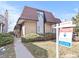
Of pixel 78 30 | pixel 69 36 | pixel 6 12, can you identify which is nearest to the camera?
pixel 69 36

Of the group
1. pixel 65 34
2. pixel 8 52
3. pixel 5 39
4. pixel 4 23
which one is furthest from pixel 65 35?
pixel 4 23

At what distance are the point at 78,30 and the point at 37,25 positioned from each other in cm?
151

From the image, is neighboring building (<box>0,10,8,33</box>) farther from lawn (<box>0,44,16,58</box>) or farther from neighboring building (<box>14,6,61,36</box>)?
lawn (<box>0,44,16,58</box>)

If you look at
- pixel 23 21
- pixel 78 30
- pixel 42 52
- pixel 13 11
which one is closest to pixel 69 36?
pixel 78 30

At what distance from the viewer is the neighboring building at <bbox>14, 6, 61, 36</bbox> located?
5.84 meters

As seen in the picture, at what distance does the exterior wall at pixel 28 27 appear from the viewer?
587cm

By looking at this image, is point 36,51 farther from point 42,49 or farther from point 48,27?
point 48,27

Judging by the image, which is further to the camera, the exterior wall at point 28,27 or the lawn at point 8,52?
the exterior wall at point 28,27

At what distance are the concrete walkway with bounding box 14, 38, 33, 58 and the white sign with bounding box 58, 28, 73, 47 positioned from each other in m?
1.48

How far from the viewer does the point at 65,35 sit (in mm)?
4480

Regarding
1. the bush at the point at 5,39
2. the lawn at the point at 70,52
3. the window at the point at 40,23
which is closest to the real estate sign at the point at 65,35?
the lawn at the point at 70,52

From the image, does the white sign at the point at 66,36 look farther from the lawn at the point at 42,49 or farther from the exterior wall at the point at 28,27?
the exterior wall at the point at 28,27

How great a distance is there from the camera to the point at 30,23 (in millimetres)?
5871

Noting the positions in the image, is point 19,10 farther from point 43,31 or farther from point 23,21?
point 43,31
